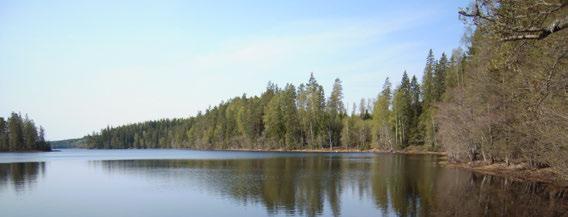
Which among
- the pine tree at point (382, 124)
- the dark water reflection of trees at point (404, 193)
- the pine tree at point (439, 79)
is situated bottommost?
the dark water reflection of trees at point (404, 193)

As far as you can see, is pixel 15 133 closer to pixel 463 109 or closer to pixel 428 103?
pixel 428 103

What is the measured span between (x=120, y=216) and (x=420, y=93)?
290 feet

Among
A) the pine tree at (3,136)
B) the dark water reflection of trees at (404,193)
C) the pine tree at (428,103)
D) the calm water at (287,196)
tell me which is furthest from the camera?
the pine tree at (3,136)

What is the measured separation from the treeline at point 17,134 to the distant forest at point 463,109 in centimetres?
5259

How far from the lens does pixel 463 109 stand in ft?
162

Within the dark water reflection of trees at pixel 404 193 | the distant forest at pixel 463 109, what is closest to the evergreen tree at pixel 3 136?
the distant forest at pixel 463 109

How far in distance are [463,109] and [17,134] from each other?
137 meters

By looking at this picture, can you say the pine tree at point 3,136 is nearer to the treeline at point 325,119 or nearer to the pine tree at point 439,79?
the treeline at point 325,119

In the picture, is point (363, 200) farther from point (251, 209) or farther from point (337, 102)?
point (337, 102)

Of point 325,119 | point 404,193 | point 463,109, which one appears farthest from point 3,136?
point 404,193

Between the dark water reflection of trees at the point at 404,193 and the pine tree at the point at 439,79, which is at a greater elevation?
the pine tree at the point at 439,79

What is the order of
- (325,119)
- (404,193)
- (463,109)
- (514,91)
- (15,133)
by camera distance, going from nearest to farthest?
1. (514,91)
2. (404,193)
3. (463,109)
4. (325,119)
5. (15,133)

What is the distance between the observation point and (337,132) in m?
117

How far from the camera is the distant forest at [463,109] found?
32.9 feet
